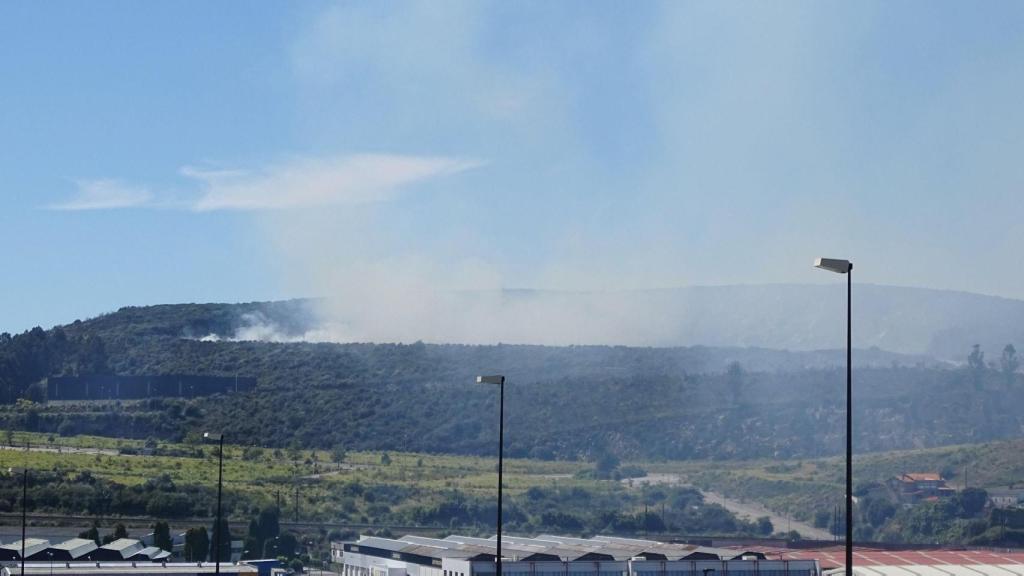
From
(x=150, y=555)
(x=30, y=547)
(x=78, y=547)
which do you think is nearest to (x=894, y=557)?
(x=150, y=555)

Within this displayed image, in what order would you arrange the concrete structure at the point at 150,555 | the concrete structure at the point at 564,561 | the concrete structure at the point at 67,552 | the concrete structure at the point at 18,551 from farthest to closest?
the concrete structure at the point at 150,555 → the concrete structure at the point at 564,561 → the concrete structure at the point at 67,552 → the concrete structure at the point at 18,551

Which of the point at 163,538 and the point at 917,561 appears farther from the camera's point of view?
the point at 163,538

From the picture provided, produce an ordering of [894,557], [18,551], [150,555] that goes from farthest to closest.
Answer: [894,557] < [150,555] < [18,551]

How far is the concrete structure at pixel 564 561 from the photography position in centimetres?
11475

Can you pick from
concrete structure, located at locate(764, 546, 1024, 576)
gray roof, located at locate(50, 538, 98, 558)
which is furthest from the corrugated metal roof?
concrete structure, located at locate(764, 546, 1024, 576)

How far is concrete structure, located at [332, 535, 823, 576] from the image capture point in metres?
115

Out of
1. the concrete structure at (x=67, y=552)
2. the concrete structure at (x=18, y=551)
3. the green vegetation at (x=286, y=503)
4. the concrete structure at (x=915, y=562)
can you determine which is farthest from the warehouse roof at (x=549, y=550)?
the concrete structure at (x=18, y=551)

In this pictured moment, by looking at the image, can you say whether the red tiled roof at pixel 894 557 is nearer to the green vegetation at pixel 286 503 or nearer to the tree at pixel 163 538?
the green vegetation at pixel 286 503

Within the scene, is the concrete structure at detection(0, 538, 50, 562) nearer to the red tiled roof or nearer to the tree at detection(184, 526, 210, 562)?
the tree at detection(184, 526, 210, 562)

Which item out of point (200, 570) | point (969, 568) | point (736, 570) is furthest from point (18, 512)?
point (969, 568)

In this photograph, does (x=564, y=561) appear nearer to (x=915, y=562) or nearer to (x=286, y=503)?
(x=915, y=562)

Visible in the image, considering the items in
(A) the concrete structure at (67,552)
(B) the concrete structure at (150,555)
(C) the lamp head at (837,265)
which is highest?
(C) the lamp head at (837,265)

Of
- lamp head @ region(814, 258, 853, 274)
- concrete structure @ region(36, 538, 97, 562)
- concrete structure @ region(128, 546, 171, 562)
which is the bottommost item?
concrete structure @ region(128, 546, 171, 562)

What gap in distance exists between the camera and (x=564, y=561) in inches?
4587
